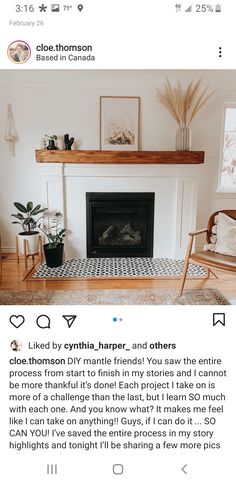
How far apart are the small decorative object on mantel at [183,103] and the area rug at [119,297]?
1.30 m

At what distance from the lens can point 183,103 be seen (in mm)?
2787

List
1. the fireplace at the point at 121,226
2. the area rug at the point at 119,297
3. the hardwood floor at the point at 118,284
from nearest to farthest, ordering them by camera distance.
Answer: the area rug at the point at 119,297 < the hardwood floor at the point at 118,284 < the fireplace at the point at 121,226

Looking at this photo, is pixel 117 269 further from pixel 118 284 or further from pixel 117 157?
pixel 117 157

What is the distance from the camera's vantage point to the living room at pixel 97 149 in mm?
2830
